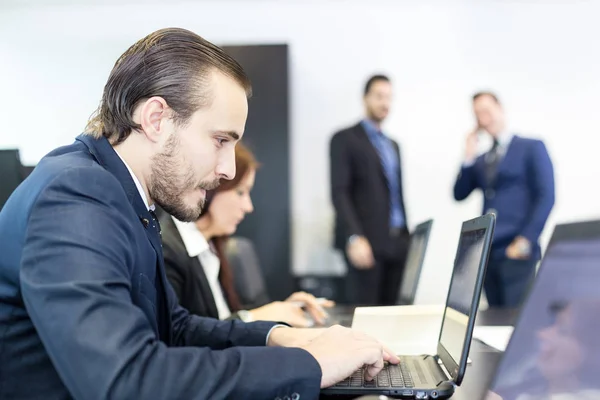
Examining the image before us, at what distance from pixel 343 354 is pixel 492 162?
118 inches

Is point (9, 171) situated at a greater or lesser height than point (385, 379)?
greater

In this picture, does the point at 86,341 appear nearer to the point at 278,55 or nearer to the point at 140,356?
the point at 140,356

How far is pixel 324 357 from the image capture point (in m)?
0.95

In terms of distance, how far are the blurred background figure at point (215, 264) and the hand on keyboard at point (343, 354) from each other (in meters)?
0.79

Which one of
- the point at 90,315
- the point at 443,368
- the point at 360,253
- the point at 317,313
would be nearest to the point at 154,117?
the point at 90,315

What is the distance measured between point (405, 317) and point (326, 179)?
3.05 metres

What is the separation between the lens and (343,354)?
960 mm

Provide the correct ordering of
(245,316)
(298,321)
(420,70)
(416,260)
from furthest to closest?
(420,70)
(416,260)
(245,316)
(298,321)

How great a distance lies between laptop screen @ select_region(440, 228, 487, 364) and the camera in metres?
1.04

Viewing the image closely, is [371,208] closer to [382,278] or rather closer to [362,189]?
[362,189]

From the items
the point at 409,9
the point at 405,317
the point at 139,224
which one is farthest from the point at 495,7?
the point at 139,224

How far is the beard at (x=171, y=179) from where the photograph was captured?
3.64 feet

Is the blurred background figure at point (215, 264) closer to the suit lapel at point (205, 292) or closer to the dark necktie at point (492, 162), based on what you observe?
the suit lapel at point (205, 292)

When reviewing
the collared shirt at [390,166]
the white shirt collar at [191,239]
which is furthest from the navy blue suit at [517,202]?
the white shirt collar at [191,239]
